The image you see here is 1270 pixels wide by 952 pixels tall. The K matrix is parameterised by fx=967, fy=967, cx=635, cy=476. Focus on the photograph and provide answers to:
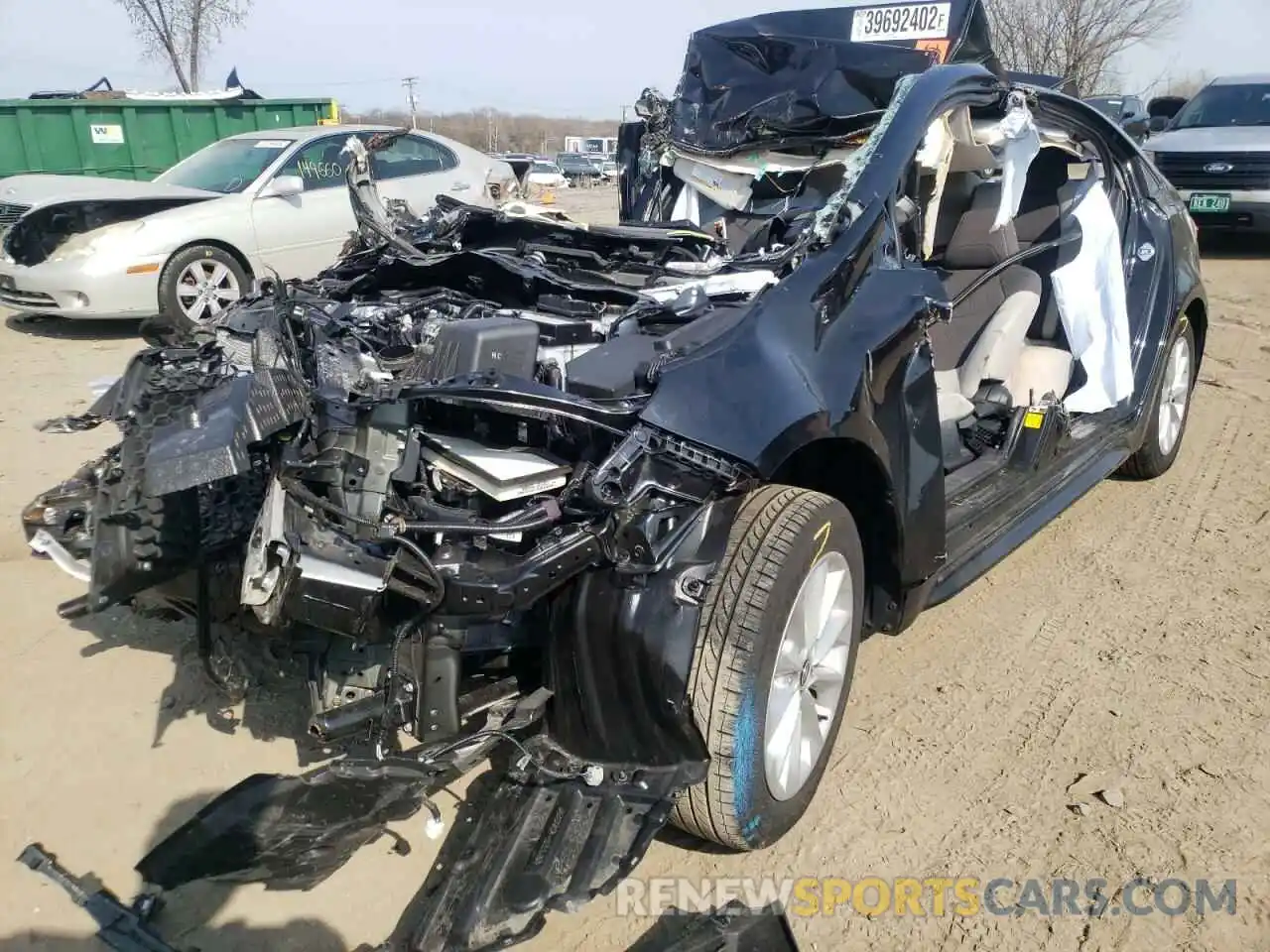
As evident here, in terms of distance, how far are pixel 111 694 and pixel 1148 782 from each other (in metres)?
3.17

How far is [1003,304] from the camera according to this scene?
4367 mm

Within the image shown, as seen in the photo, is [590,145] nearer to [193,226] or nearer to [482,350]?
[193,226]

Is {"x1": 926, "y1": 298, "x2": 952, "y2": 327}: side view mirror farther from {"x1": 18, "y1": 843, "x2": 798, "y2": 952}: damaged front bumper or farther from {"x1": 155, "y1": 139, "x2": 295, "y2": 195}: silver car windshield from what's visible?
{"x1": 155, "y1": 139, "x2": 295, "y2": 195}: silver car windshield

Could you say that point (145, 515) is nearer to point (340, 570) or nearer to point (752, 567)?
point (340, 570)

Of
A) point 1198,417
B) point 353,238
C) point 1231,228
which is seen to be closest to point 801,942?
point 353,238

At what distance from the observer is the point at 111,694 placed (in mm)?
3129

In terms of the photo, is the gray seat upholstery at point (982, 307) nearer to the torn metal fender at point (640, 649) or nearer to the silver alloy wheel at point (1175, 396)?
the silver alloy wheel at point (1175, 396)

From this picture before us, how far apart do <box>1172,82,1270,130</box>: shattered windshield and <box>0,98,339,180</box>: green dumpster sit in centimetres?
1281

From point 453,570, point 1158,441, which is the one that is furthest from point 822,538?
point 1158,441

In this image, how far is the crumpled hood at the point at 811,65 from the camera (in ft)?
12.0

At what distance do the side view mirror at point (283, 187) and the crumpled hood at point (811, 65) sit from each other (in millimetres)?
5022

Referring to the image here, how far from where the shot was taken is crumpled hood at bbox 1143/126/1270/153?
423 inches

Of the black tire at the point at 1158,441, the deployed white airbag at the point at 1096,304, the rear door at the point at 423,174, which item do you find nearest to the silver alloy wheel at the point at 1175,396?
the black tire at the point at 1158,441

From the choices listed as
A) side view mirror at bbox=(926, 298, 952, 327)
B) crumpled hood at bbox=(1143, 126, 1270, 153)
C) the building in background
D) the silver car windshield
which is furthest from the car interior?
the building in background
